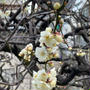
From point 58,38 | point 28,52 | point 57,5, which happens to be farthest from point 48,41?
point 28,52

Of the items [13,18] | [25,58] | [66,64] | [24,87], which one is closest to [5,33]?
[13,18]

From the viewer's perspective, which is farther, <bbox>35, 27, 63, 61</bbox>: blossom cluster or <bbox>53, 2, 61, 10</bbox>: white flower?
<bbox>35, 27, 63, 61</bbox>: blossom cluster

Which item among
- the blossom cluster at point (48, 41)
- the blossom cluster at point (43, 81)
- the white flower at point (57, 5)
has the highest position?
the white flower at point (57, 5)

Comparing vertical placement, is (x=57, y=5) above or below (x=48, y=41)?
above

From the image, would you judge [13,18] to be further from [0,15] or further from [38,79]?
[38,79]

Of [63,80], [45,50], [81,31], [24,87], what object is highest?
[45,50]

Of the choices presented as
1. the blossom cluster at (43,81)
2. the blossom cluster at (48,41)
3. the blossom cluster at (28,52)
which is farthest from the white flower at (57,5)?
the blossom cluster at (28,52)

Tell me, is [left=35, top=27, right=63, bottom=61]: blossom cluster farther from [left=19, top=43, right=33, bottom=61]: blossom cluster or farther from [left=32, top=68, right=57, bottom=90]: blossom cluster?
[left=19, top=43, right=33, bottom=61]: blossom cluster

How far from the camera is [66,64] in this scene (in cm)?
213

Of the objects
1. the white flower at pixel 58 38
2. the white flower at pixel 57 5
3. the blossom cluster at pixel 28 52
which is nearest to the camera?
the white flower at pixel 57 5

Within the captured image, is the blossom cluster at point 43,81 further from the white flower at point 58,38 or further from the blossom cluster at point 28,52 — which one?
the blossom cluster at point 28,52

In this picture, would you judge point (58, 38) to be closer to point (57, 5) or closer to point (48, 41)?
point (48, 41)

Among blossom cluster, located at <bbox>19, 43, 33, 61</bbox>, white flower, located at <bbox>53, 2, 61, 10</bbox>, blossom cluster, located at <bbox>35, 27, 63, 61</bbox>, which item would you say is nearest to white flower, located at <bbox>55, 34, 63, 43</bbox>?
blossom cluster, located at <bbox>35, 27, 63, 61</bbox>

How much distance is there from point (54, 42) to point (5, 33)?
1780 millimetres
